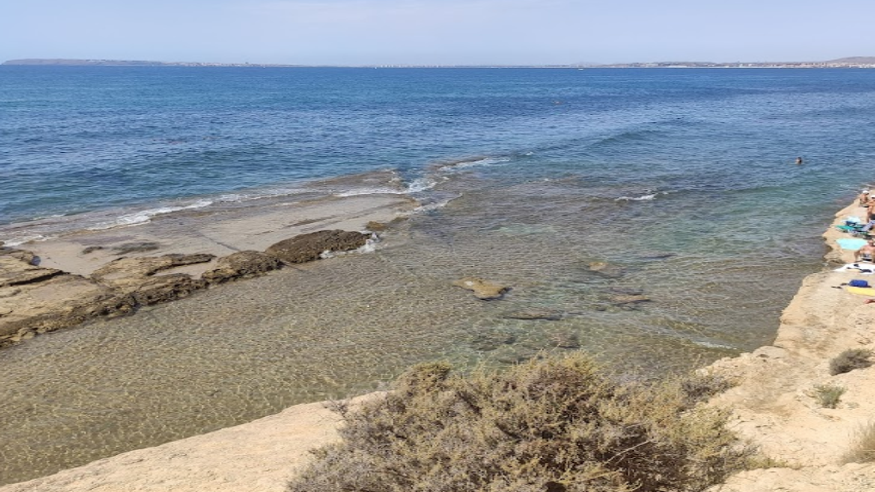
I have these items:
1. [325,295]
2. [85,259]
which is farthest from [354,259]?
[85,259]

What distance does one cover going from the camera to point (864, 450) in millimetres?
7492

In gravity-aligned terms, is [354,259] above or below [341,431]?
below

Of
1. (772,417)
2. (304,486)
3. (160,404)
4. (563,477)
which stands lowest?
(160,404)

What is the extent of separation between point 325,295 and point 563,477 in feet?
42.0

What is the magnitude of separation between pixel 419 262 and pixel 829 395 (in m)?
12.7

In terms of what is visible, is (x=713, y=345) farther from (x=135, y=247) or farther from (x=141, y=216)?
(x=141, y=216)

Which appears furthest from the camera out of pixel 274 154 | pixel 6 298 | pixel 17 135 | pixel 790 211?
pixel 17 135

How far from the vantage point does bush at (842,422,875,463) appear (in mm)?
7398

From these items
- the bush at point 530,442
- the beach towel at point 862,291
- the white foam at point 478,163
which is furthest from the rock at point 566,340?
the white foam at point 478,163

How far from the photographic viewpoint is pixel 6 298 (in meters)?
16.9

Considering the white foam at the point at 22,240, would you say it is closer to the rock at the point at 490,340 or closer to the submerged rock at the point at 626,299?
the rock at the point at 490,340

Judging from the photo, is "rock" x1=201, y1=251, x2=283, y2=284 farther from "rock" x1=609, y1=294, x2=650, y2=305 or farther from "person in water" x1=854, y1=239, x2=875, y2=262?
"person in water" x1=854, y1=239, x2=875, y2=262

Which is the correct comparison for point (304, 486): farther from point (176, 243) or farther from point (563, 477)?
point (176, 243)

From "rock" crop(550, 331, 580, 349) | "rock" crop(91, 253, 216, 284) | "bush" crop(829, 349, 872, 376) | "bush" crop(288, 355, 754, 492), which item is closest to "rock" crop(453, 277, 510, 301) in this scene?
"rock" crop(550, 331, 580, 349)
